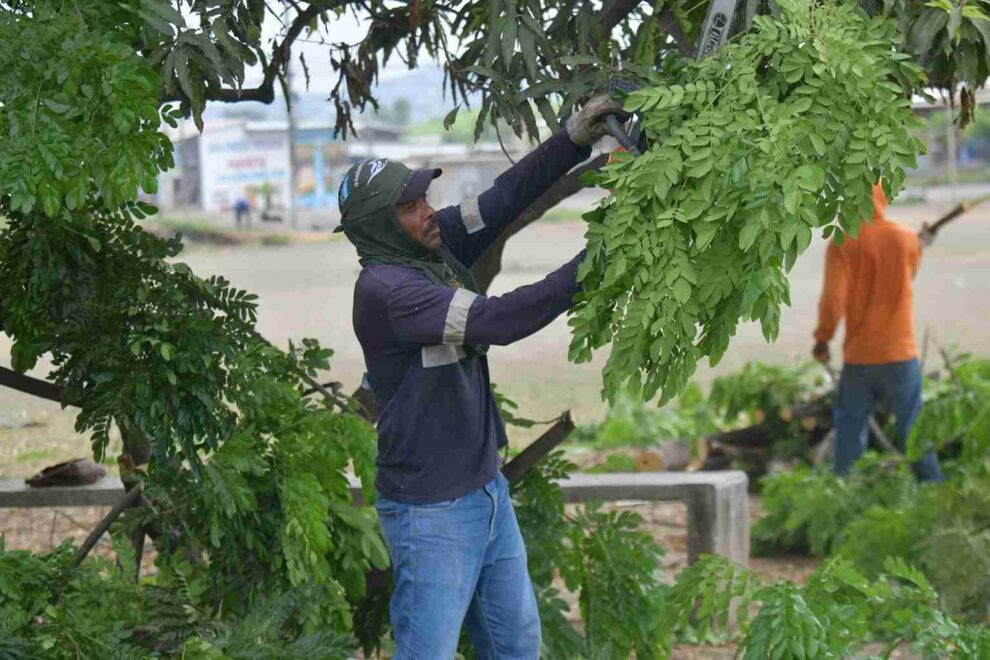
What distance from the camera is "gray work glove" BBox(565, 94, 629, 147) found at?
3.43 meters

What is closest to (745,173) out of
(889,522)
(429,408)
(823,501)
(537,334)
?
(429,408)

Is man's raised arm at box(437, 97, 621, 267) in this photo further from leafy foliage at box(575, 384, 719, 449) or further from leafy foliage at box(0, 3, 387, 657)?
leafy foliage at box(575, 384, 719, 449)

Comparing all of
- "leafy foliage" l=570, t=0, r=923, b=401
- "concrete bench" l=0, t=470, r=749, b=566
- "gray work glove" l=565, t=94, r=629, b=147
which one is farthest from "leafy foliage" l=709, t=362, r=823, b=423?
"leafy foliage" l=570, t=0, r=923, b=401

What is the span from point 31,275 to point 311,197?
2628cm

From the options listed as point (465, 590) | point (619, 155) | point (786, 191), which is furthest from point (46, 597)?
point (786, 191)

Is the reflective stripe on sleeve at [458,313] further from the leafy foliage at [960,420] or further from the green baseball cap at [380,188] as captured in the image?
the leafy foliage at [960,420]

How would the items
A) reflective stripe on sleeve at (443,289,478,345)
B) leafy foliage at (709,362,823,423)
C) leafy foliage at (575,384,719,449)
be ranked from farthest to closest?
leafy foliage at (575,384,719,449), leafy foliage at (709,362,823,423), reflective stripe on sleeve at (443,289,478,345)

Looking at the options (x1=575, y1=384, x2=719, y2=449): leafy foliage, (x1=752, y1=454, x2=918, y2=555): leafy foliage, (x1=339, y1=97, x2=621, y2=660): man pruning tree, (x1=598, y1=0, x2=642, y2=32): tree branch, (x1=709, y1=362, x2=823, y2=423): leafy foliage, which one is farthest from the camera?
(x1=575, y1=384, x2=719, y2=449): leafy foliage

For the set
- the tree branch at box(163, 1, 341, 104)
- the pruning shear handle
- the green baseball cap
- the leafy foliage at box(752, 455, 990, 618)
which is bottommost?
the leafy foliage at box(752, 455, 990, 618)

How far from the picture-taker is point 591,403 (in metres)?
11.0

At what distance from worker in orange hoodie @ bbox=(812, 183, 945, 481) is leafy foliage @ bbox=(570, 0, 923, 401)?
444 cm

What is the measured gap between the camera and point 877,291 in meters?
7.51

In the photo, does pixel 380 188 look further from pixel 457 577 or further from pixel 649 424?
pixel 649 424

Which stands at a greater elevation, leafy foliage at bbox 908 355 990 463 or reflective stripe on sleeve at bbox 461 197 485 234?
reflective stripe on sleeve at bbox 461 197 485 234
